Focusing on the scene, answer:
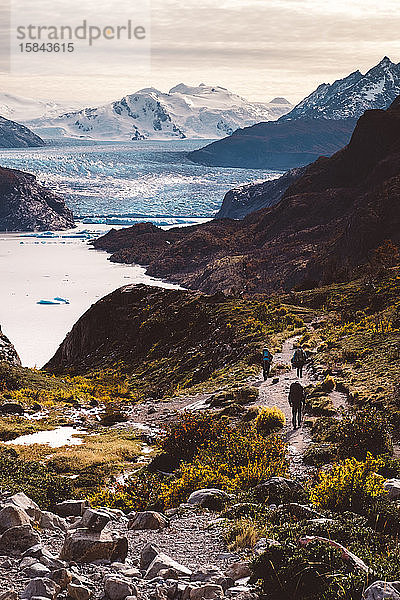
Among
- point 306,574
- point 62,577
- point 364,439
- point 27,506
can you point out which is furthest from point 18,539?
point 364,439

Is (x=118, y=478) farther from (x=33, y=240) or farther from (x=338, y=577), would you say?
(x=33, y=240)

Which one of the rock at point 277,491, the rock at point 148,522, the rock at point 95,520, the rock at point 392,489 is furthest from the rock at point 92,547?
the rock at point 392,489

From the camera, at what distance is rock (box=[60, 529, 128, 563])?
8.34 meters

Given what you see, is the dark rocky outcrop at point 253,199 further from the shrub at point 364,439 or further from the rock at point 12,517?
the rock at point 12,517

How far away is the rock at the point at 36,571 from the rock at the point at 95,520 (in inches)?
39.9

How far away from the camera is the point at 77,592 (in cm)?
721

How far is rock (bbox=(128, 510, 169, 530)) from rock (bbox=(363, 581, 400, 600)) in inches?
152

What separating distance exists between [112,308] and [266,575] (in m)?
41.4

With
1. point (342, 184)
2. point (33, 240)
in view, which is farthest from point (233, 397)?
point (33, 240)

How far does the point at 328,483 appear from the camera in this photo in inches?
408

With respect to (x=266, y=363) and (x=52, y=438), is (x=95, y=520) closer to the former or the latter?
(x=52, y=438)

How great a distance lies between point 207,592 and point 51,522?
3.38 meters

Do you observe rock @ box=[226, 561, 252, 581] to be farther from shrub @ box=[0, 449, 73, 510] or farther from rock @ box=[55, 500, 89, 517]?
shrub @ box=[0, 449, 73, 510]

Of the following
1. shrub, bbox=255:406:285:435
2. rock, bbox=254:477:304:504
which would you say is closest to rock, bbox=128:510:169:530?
rock, bbox=254:477:304:504
